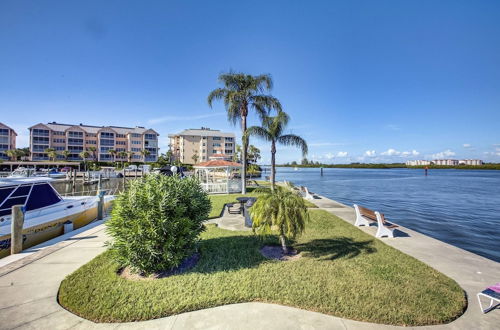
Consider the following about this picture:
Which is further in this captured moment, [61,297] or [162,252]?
[162,252]

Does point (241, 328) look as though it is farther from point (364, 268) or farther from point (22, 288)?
point (22, 288)

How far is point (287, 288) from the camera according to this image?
454cm

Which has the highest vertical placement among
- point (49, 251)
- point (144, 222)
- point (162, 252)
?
point (144, 222)

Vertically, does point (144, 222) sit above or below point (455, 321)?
above

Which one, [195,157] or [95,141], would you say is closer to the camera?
[95,141]

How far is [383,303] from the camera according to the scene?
13.4 ft

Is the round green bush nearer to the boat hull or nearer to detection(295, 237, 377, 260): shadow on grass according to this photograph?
detection(295, 237, 377, 260): shadow on grass

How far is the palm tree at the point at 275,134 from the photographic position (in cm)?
1669

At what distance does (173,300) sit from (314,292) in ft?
8.97

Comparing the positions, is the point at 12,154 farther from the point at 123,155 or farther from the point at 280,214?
the point at 280,214

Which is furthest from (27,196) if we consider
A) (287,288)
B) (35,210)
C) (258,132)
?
(258,132)

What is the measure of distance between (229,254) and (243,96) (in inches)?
582

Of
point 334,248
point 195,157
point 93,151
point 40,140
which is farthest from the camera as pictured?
point 195,157

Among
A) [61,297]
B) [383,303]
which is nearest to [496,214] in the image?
[383,303]
